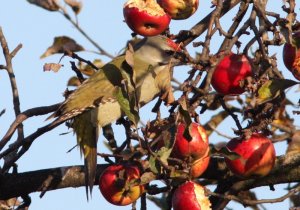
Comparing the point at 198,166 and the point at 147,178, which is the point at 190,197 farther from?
the point at 198,166

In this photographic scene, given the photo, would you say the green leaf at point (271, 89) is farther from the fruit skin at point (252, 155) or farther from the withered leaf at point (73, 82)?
the withered leaf at point (73, 82)

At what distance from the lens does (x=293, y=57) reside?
277 centimetres

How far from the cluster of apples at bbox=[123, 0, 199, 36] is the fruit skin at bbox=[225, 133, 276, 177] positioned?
71cm

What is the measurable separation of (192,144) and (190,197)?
0.22 meters

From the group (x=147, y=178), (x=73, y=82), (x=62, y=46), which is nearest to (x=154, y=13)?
(x=62, y=46)

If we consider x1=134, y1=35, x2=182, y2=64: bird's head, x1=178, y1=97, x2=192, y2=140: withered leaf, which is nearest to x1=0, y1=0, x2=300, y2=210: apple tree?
x1=178, y1=97, x2=192, y2=140: withered leaf

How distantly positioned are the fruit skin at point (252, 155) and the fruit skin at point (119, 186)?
0.38 m

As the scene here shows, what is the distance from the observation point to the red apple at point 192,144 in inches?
105

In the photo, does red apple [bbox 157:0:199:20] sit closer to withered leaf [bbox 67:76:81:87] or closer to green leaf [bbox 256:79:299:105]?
green leaf [bbox 256:79:299:105]

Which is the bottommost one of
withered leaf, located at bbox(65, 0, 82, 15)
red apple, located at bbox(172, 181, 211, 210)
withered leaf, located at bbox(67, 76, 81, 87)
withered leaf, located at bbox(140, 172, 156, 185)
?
red apple, located at bbox(172, 181, 211, 210)

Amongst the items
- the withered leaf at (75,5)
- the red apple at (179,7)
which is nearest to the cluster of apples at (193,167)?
the red apple at (179,7)

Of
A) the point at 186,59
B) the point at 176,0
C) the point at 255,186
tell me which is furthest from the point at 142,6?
the point at 255,186

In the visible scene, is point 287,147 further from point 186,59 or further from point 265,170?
point 186,59

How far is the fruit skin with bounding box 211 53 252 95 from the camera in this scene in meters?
2.76
